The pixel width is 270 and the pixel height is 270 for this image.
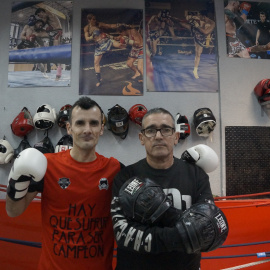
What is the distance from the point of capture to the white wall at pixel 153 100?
9.54ft

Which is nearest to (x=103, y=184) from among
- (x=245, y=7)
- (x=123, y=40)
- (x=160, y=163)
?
(x=160, y=163)

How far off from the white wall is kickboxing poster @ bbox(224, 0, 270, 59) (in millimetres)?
99

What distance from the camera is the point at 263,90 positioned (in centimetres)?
295

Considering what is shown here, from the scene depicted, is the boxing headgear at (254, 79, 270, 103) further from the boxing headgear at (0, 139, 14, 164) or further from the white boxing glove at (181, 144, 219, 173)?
the boxing headgear at (0, 139, 14, 164)

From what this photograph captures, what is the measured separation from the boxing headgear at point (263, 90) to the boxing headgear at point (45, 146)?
296cm

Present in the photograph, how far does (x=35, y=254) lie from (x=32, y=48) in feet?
8.66

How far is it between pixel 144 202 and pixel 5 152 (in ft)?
7.97

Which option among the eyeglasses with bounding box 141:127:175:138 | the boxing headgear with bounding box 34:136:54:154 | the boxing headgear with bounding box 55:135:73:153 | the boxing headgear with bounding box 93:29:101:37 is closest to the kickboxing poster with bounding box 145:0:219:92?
the boxing headgear with bounding box 93:29:101:37

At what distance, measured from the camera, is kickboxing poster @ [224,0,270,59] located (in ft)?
10.3

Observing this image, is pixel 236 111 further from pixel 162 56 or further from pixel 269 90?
pixel 162 56

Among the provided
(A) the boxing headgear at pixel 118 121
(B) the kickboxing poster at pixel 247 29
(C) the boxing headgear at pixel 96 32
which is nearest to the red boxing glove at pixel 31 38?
(C) the boxing headgear at pixel 96 32

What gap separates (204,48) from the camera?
3080mm

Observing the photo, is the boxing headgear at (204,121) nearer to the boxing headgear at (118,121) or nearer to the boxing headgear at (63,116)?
the boxing headgear at (118,121)

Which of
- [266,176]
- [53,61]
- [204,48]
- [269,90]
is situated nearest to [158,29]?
[204,48]
